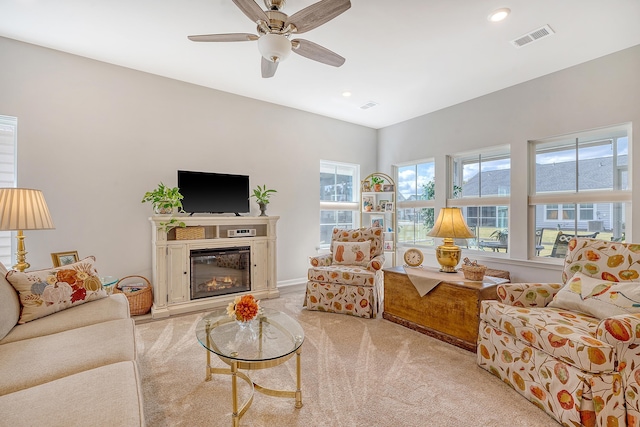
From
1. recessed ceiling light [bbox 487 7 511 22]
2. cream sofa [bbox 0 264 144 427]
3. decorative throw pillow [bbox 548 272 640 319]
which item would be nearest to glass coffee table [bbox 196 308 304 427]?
cream sofa [bbox 0 264 144 427]

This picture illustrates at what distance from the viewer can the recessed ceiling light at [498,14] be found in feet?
7.75

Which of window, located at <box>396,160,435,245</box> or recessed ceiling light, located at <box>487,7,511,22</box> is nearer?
recessed ceiling light, located at <box>487,7,511,22</box>

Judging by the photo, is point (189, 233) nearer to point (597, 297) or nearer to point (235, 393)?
point (235, 393)

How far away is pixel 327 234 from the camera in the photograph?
528cm

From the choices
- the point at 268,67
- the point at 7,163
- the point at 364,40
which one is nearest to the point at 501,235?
the point at 364,40

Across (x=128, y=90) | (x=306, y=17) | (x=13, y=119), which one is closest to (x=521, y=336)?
(x=306, y=17)

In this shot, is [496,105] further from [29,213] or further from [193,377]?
[29,213]

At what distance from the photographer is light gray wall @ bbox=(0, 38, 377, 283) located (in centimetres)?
301

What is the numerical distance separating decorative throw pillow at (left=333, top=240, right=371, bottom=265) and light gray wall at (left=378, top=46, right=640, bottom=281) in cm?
157

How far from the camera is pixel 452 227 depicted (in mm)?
2914

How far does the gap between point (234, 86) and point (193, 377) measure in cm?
336

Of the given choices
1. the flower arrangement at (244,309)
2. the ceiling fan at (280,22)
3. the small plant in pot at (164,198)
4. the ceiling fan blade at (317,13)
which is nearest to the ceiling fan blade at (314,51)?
the ceiling fan at (280,22)

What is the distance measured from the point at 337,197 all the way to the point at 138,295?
336 cm

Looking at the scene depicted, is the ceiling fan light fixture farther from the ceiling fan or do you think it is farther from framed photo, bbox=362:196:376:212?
framed photo, bbox=362:196:376:212
